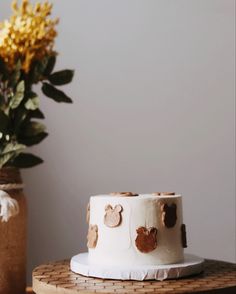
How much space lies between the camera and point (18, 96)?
1031 millimetres

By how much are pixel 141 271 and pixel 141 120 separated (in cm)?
64

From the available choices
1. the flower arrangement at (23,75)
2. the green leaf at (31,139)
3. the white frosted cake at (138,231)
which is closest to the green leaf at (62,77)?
the flower arrangement at (23,75)

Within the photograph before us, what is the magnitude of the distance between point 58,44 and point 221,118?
0.45 metres

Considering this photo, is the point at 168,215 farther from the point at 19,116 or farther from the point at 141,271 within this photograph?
the point at 19,116

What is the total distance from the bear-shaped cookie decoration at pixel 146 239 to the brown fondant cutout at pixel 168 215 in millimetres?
25

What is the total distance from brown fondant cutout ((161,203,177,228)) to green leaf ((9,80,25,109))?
34 cm

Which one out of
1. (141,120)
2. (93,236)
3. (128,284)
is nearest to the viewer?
(128,284)

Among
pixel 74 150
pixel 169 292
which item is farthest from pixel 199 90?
pixel 169 292

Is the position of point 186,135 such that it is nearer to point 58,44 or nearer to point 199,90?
point 199,90

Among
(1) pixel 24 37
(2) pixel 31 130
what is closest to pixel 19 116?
(2) pixel 31 130

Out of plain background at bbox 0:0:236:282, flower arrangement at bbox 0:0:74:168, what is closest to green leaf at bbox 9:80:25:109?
flower arrangement at bbox 0:0:74:168

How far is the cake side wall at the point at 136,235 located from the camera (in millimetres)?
865

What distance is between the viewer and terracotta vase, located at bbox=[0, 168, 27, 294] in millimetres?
1014

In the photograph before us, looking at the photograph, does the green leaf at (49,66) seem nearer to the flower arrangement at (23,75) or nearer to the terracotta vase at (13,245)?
the flower arrangement at (23,75)
